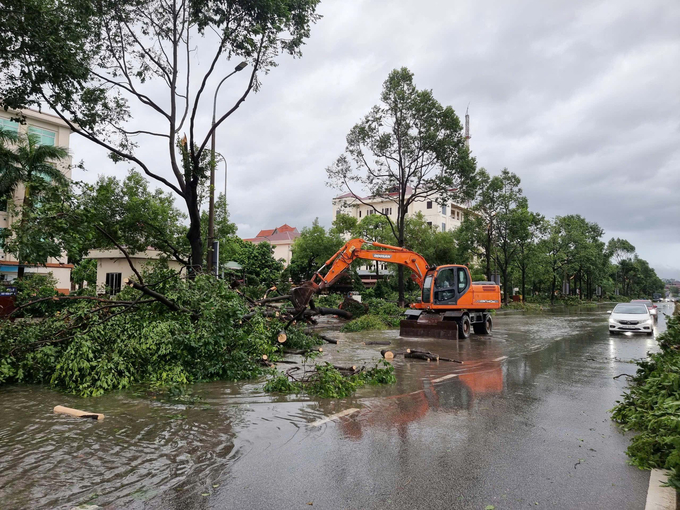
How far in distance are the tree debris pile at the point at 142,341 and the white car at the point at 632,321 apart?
16913 millimetres

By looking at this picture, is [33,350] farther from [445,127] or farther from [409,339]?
[445,127]

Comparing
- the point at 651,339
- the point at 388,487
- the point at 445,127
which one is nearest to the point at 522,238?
the point at 445,127

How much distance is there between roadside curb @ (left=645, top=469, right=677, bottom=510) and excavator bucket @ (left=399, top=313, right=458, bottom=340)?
12.8m

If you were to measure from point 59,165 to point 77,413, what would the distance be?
1145 inches

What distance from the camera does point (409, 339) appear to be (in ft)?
56.3

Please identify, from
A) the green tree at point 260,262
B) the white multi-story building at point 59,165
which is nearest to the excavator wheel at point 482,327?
the green tree at point 260,262

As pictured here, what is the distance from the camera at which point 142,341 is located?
28.9ft

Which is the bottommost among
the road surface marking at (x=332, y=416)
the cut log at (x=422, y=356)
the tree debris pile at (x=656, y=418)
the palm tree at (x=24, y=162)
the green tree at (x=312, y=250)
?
the road surface marking at (x=332, y=416)

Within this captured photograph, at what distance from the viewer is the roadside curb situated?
384cm

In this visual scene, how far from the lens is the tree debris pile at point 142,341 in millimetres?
8133

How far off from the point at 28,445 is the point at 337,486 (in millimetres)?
3736

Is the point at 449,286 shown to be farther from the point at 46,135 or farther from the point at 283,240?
the point at 283,240

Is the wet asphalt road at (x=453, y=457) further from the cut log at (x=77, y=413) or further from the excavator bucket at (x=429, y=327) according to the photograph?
the excavator bucket at (x=429, y=327)

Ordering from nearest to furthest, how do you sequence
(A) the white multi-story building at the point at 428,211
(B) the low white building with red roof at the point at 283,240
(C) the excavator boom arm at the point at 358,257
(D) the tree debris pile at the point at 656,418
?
(D) the tree debris pile at the point at 656,418 → (C) the excavator boom arm at the point at 358,257 → (A) the white multi-story building at the point at 428,211 → (B) the low white building with red roof at the point at 283,240
